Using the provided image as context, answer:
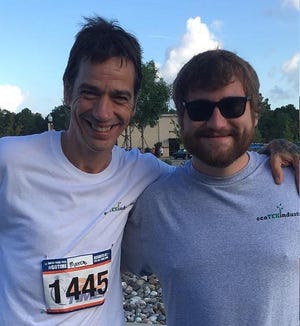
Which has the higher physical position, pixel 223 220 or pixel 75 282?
pixel 223 220

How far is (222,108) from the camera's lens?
90.1 inches

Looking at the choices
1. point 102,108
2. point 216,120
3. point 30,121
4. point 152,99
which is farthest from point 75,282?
point 30,121

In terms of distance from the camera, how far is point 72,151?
8.48 feet

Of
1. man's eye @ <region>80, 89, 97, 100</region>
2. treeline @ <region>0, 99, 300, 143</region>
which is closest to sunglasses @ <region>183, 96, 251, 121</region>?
man's eye @ <region>80, 89, 97, 100</region>

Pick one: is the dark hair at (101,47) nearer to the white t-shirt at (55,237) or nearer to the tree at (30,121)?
the white t-shirt at (55,237)

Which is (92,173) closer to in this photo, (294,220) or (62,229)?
(62,229)

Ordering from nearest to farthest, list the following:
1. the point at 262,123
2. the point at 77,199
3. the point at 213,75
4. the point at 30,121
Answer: the point at 213,75 → the point at 77,199 → the point at 262,123 → the point at 30,121

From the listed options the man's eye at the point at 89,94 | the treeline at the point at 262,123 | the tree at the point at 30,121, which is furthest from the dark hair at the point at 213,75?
the tree at the point at 30,121

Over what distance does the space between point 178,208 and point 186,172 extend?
23cm

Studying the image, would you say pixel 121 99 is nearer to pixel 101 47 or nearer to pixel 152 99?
pixel 101 47

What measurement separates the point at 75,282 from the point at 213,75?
1241mm

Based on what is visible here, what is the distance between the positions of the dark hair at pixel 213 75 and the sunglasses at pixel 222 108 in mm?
84

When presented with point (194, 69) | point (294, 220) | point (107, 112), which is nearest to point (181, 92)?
point (194, 69)

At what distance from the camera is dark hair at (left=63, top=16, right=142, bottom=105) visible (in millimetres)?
2617
